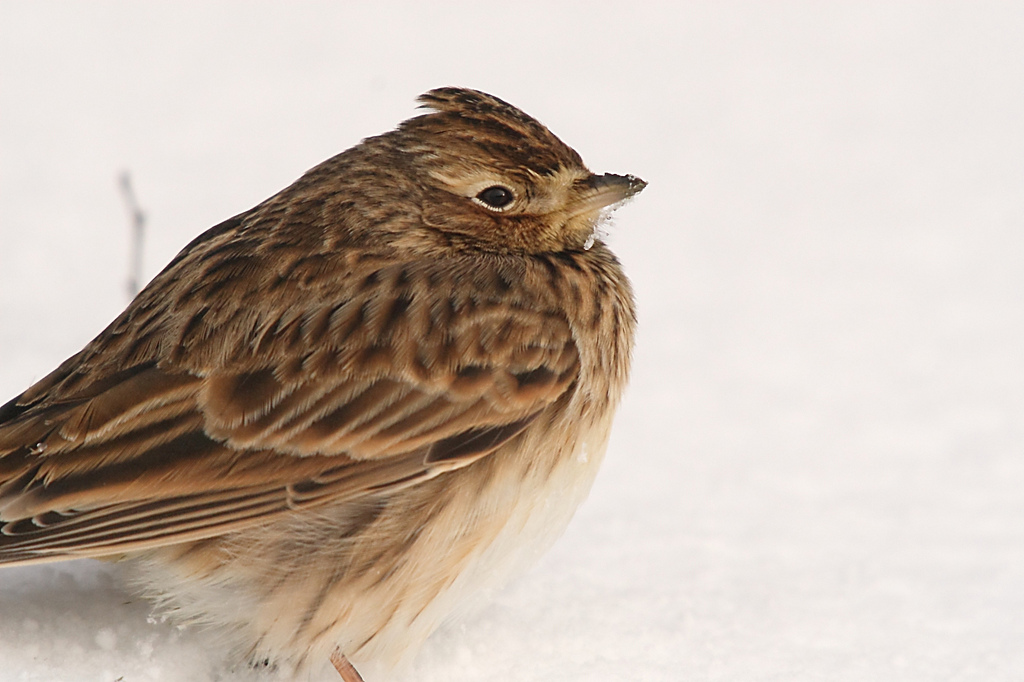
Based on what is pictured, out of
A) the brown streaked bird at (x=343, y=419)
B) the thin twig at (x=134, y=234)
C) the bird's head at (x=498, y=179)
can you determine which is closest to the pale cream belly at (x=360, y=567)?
the brown streaked bird at (x=343, y=419)

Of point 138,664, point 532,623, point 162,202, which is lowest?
point 138,664

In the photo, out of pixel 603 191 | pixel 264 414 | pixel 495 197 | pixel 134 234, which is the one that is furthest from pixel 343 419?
pixel 134 234

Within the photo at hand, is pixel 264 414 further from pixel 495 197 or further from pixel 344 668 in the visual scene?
pixel 495 197

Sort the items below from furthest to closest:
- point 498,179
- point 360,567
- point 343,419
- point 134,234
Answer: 1. point 134,234
2. point 498,179
3. point 343,419
4. point 360,567

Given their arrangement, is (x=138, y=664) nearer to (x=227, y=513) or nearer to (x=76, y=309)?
(x=227, y=513)

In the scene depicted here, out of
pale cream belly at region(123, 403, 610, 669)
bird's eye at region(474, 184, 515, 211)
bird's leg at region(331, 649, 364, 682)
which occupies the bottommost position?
bird's leg at region(331, 649, 364, 682)

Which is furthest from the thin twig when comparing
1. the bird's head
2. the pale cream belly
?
the pale cream belly

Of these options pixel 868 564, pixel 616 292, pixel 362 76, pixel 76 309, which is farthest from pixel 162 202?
pixel 868 564

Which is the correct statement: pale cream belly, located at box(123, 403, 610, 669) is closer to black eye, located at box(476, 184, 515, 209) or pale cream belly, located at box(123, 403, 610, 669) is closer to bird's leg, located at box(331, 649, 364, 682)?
bird's leg, located at box(331, 649, 364, 682)
